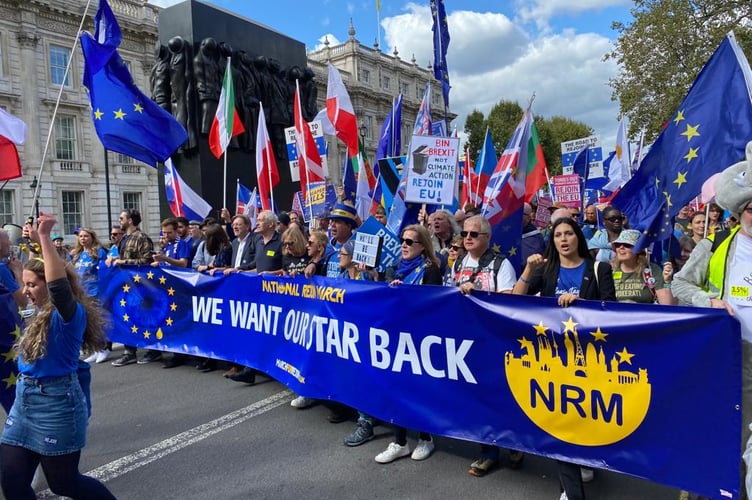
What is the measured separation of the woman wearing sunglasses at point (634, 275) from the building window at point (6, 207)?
2961 cm

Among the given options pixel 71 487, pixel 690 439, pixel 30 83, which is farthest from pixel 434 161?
pixel 30 83

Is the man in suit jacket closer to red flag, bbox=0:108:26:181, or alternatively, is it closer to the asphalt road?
the asphalt road

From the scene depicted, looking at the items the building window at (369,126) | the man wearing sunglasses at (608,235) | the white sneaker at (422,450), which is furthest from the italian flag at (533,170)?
the building window at (369,126)

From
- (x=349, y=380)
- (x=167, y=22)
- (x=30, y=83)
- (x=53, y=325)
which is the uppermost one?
(x=30, y=83)

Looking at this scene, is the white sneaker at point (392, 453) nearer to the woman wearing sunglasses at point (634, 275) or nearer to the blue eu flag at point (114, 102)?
the woman wearing sunglasses at point (634, 275)

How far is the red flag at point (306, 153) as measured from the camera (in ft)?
29.6

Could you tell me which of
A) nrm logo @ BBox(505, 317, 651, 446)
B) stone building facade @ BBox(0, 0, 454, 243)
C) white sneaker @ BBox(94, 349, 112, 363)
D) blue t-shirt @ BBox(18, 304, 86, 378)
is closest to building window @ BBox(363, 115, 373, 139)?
stone building facade @ BBox(0, 0, 454, 243)

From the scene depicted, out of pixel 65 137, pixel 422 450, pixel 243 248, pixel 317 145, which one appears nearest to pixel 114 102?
pixel 243 248

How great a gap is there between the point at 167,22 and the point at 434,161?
31.6 feet

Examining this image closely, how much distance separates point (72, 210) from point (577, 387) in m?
32.2

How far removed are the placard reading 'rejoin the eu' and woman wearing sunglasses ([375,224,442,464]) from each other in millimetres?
1612

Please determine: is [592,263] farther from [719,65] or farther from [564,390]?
[719,65]

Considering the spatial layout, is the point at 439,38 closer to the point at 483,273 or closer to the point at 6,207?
the point at 483,273

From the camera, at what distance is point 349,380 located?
4531 mm
